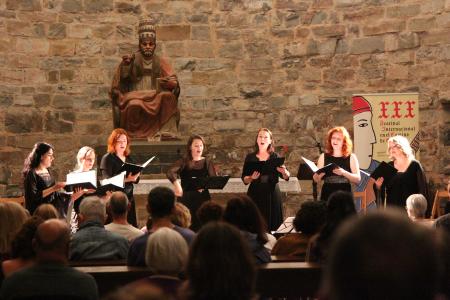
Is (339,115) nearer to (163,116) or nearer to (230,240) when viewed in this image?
(163,116)

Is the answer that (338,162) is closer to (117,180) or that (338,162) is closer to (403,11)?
(117,180)

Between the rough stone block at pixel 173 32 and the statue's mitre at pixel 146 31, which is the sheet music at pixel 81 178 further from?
the rough stone block at pixel 173 32

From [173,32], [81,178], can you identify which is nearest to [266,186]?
[81,178]

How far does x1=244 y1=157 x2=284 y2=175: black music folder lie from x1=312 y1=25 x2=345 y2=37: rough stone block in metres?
4.48

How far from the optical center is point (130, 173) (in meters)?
8.22

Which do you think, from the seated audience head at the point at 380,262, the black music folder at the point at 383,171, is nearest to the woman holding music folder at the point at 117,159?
the black music folder at the point at 383,171

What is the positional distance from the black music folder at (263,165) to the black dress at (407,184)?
3.52 ft

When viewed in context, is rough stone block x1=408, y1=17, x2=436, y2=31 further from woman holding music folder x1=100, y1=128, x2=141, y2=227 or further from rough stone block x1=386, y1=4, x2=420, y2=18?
woman holding music folder x1=100, y1=128, x2=141, y2=227

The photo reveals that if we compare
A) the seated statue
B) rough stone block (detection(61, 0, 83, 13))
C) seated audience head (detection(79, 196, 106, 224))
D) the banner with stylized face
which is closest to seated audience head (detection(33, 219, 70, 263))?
seated audience head (detection(79, 196, 106, 224))

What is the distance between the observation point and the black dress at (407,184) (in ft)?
26.0

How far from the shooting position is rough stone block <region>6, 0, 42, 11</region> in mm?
11867

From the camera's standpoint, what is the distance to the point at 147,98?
1027 centimetres

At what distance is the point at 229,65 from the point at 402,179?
5.07 m

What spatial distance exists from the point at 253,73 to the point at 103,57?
228 cm
